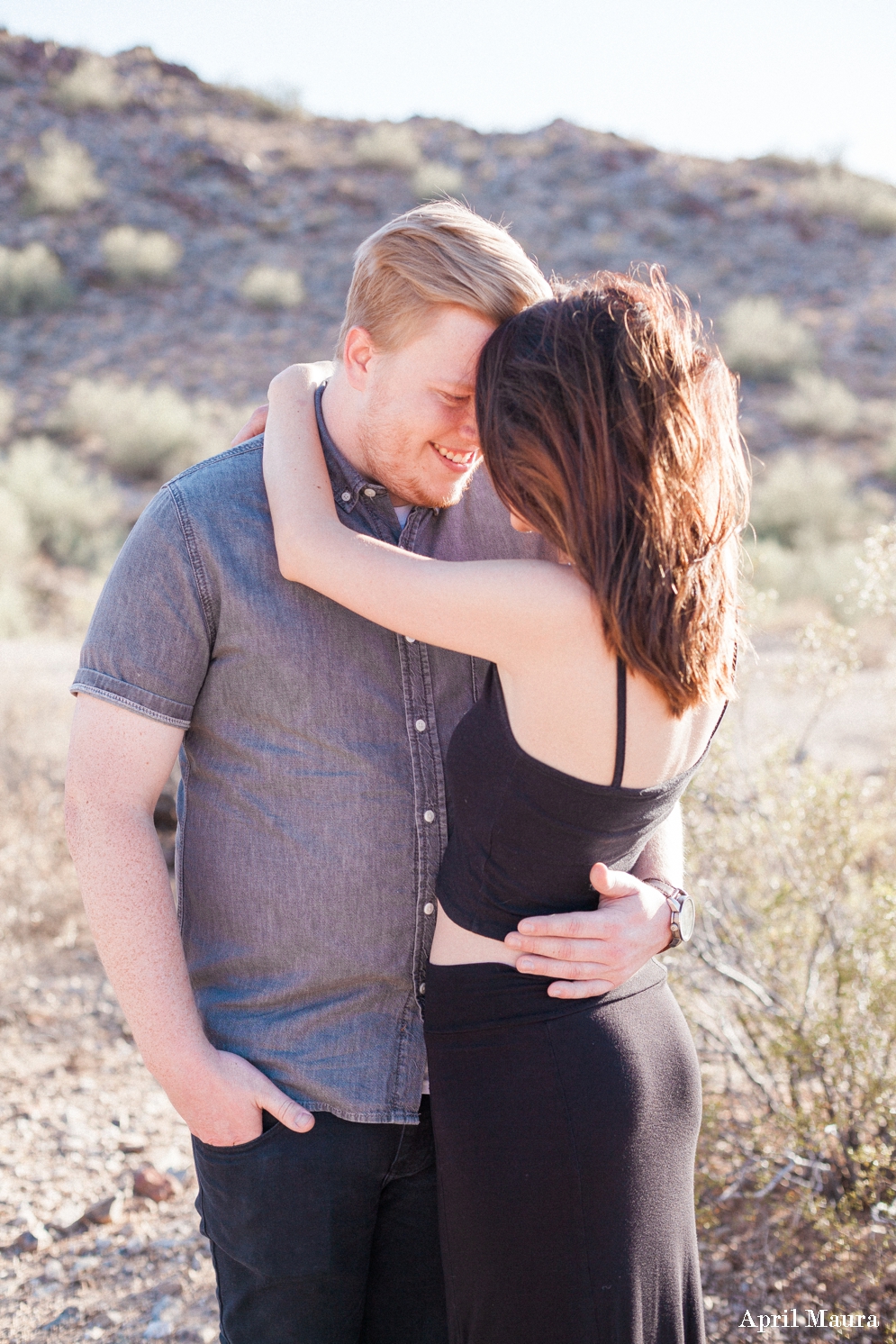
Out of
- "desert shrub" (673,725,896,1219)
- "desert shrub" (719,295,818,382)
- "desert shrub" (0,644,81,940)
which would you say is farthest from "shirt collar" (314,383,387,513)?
"desert shrub" (719,295,818,382)

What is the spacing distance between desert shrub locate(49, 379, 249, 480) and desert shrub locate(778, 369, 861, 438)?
8747 mm

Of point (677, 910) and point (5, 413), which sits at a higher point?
point (677, 910)

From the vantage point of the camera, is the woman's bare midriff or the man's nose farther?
the man's nose

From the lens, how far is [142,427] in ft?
46.9

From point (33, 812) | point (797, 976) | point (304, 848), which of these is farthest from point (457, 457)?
point (33, 812)

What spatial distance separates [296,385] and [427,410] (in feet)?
0.91

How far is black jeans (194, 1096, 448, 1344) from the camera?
147 centimetres

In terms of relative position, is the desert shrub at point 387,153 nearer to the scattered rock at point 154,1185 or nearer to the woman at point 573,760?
the scattered rock at point 154,1185

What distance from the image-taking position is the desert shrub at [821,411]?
16.4 m

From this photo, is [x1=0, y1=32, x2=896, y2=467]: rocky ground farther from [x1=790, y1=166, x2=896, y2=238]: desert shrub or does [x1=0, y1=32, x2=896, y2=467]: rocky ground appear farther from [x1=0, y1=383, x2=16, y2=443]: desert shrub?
[x1=0, y1=383, x2=16, y2=443]: desert shrub

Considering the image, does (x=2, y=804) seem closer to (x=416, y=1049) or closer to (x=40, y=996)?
(x=40, y=996)

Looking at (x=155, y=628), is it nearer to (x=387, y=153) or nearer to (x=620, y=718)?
(x=620, y=718)

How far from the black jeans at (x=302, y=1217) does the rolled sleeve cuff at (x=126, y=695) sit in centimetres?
62

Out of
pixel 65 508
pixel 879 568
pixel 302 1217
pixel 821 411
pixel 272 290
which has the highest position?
pixel 272 290
